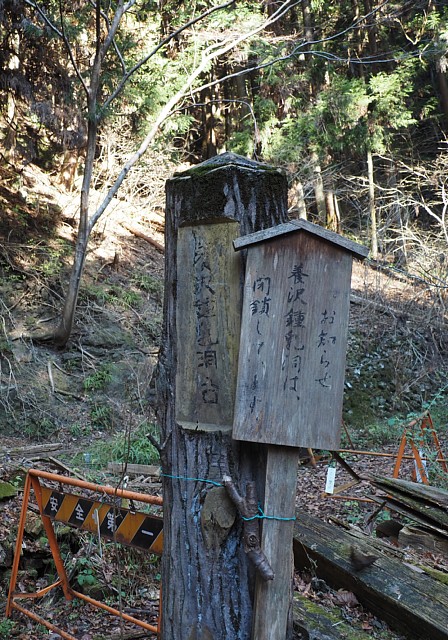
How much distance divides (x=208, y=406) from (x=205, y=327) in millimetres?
349

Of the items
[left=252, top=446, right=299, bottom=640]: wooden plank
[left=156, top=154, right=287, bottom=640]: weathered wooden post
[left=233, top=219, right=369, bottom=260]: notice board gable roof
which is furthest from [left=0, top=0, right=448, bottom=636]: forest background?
[left=233, top=219, right=369, bottom=260]: notice board gable roof

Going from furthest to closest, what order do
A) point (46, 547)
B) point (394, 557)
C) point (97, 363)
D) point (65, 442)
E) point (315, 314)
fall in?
point (97, 363)
point (65, 442)
point (46, 547)
point (394, 557)
point (315, 314)

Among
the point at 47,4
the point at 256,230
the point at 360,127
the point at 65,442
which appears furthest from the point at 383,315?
the point at 256,230

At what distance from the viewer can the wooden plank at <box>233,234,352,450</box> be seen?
91.1 inches

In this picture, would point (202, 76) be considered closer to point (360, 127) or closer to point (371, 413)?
point (360, 127)

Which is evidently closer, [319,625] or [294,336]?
[294,336]

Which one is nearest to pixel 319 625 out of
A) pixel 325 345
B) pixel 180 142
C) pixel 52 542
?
pixel 52 542

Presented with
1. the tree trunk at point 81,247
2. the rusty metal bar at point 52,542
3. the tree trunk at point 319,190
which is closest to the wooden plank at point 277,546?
the rusty metal bar at point 52,542

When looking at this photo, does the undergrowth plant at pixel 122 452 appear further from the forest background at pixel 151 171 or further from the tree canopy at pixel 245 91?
the tree canopy at pixel 245 91

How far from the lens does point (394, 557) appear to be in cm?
412

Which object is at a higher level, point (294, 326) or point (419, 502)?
point (294, 326)

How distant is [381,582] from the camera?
376cm

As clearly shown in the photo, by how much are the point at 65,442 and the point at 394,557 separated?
5898 mm

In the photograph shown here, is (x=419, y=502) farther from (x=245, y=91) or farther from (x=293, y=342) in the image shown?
(x=245, y=91)
